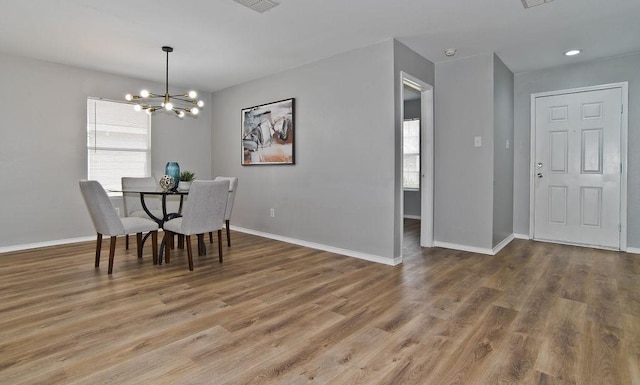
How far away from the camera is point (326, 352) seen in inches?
71.3

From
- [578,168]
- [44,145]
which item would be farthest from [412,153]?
[44,145]

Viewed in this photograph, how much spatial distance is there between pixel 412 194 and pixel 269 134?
11.1 feet

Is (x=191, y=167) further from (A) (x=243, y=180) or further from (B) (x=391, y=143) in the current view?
(B) (x=391, y=143)

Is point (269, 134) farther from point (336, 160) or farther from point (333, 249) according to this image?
point (333, 249)

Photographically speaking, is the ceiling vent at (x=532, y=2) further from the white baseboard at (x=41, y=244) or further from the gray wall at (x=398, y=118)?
the white baseboard at (x=41, y=244)

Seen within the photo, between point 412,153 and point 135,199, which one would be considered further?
point 412,153

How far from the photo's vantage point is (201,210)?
326 cm

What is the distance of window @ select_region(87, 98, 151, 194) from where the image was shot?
4.71 meters

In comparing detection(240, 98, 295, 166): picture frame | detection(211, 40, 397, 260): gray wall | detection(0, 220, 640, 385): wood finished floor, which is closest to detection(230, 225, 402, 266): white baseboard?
detection(211, 40, 397, 260): gray wall

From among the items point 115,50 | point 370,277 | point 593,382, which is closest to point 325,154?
point 370,277

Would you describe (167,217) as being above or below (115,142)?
below

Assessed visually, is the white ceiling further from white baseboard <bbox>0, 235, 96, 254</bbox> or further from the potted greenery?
white baseboard <bbox>0, 235, 96, 254</bbox>

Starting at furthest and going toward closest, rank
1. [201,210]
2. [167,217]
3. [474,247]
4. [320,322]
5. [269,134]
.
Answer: [269,134] → [474,247] → [167,217] → [201,210] → [320,322]

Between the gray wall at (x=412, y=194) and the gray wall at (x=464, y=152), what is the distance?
8.13 feet
